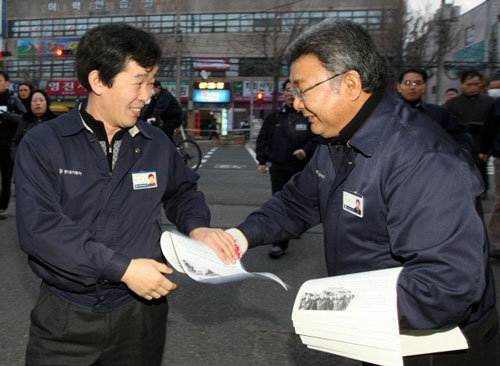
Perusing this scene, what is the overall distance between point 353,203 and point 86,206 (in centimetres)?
91

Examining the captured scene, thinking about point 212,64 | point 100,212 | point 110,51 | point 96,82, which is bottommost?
point 100,212

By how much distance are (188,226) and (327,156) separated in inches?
24.9

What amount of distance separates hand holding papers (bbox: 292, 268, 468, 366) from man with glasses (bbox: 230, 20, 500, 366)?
0.07 meters

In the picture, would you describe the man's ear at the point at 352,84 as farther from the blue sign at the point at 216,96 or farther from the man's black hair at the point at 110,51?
the blue sign at the point at 216,96

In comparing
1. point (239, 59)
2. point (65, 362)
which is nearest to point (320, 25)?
point (65, 362)

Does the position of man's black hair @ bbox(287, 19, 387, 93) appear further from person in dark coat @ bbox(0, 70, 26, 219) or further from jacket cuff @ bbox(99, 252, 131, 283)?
→ person in dark coat @ bbox(0, 70, 26, 219)

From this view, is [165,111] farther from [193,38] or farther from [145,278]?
[193,38]

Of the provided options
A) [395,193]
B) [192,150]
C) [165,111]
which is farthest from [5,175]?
[192,150]

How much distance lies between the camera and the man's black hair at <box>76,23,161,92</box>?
6.13 ft

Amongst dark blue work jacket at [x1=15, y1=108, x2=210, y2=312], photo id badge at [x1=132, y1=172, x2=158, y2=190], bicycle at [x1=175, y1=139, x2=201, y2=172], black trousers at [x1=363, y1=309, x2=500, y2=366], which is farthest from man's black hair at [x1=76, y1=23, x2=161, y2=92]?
bicycle at [x1=175, y1=139, x2=201, y2=172]

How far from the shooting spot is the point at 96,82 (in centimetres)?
191

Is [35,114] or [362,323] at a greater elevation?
[35,114]

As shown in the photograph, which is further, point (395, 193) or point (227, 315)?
point (227, 315)

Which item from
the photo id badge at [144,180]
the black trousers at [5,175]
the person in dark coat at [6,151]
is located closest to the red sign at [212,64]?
the person in dark coat at [6,151]
